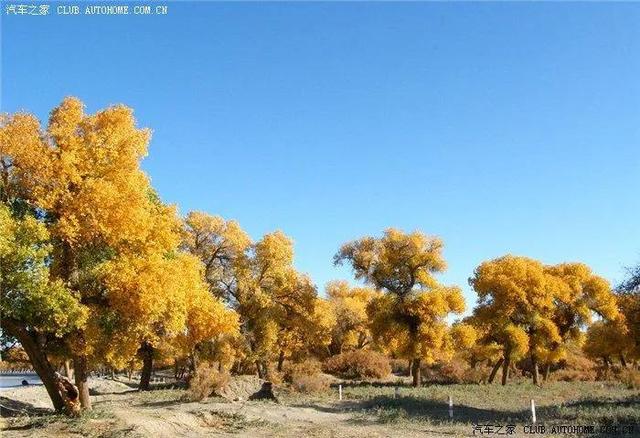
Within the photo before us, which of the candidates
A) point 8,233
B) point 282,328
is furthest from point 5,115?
point 282,328

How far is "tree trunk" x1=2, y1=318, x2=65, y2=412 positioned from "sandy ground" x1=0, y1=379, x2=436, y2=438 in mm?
1595

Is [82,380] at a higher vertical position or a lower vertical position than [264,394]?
higher

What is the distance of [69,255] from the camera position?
2016cm

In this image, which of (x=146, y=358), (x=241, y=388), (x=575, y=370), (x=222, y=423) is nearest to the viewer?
(x=222, y=423)

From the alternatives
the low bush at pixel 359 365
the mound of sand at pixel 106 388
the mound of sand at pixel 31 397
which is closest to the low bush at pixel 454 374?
the low bush at pixel 359 365

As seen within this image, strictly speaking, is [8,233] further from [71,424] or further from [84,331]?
[71,424]

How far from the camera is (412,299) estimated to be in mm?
42094

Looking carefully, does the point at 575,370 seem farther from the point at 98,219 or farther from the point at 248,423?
the point at 98,219

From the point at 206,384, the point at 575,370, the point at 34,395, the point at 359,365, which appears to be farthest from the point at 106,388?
the point at 575,370

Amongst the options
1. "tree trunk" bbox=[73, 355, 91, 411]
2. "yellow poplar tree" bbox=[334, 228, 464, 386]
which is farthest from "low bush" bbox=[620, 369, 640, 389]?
"tree trunk" bbox=[73, 355, 91, 411]

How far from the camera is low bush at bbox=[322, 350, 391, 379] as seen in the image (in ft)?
171

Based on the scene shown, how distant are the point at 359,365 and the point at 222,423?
31.1 metres

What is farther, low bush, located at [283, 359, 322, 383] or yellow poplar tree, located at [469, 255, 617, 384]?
yellow poplar tree, located at [469, 255, 617, 384]

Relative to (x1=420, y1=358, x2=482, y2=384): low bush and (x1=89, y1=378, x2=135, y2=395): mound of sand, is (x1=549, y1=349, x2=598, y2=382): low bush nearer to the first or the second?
(x1=420, y1=358, x2=482, y2=384): low bush
